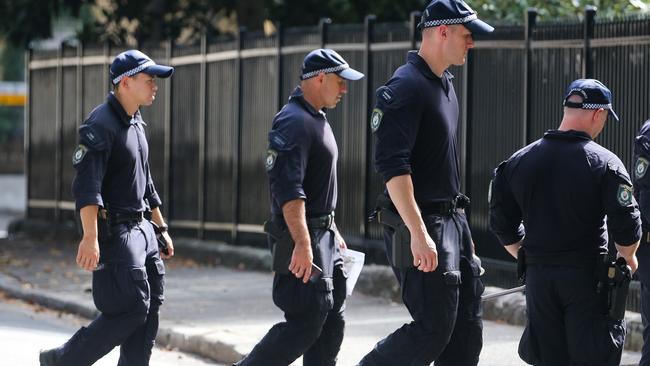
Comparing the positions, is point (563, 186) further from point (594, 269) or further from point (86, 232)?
point (86, 232)

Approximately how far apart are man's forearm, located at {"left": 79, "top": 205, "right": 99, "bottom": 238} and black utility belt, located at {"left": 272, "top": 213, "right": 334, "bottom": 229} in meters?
0.91

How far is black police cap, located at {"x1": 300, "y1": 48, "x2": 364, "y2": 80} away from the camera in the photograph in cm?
715

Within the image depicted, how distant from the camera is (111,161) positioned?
7.52 meters

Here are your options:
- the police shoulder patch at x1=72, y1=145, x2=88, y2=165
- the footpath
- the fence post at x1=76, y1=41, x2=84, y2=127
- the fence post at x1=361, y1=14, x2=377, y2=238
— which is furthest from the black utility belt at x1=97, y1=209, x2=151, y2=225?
the fence post at x1=76, y1=41, x2=84, y2=127

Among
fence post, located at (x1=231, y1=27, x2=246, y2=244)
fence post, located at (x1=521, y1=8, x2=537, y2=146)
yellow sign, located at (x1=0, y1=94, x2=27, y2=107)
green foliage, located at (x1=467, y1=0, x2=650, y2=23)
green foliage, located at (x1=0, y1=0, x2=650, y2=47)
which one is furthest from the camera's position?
yellow sign, located at (x1=0, y1=94, x2=27, y2=107)

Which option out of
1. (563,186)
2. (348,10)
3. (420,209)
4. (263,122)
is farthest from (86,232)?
(348,10)

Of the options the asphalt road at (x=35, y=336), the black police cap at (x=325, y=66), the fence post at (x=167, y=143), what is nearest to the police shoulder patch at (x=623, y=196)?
the black police cap at (x=325, y=66)

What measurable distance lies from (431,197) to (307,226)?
2.71 feet

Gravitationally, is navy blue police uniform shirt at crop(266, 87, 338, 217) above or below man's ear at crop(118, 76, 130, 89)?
below

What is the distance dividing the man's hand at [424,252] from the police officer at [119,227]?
172cm

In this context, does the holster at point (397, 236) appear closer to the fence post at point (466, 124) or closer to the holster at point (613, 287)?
the holster at point (613, 287)

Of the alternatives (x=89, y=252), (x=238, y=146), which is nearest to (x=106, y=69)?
(x=238, y=146)

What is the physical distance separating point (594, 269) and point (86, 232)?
8.43 feet

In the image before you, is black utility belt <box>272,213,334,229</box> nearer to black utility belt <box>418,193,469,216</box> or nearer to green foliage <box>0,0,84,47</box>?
black utility belt <box>418,193,469,216</box>
